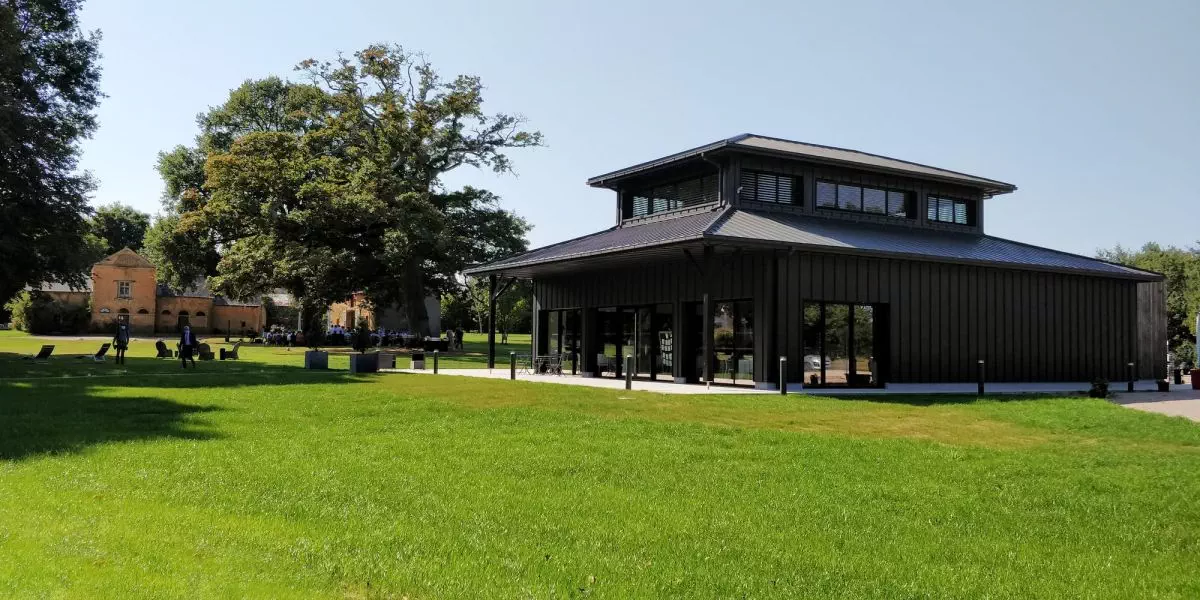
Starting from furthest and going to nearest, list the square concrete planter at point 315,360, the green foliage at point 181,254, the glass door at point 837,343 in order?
the green foliage at point 181,254, the square concrete planter at point 315,360, the glass door at point 837,343

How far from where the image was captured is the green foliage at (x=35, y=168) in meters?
26.0

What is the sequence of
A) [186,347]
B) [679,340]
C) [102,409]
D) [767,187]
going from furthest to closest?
[186,347]
[767,187]
[679,340]
[102,409]

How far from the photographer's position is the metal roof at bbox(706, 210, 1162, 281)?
2078cm

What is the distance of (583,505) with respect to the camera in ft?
24.4

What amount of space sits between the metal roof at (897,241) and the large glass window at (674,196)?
1621mm

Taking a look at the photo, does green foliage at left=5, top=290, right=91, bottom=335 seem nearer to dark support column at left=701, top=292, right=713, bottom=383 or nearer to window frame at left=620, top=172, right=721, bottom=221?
window frame at left=620, top=172, right=721, bottom=221

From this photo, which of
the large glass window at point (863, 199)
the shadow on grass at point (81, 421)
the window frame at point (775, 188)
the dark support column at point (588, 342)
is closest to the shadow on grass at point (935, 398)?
the window frame at point (775, 188)

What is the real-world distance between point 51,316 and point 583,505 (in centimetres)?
7111

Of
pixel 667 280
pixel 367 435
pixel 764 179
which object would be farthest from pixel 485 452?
pixel 764 179

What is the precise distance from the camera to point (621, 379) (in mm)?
25141

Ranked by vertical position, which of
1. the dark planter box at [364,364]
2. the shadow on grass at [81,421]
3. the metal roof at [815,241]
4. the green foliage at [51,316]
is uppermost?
the metal roof at [815,241]

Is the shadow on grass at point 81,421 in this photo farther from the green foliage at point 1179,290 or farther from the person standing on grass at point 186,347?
the green foliage at point 1179,290

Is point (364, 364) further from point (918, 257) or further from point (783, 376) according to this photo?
point (918, 257)

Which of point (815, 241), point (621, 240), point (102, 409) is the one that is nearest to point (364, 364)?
point (621, 240)
